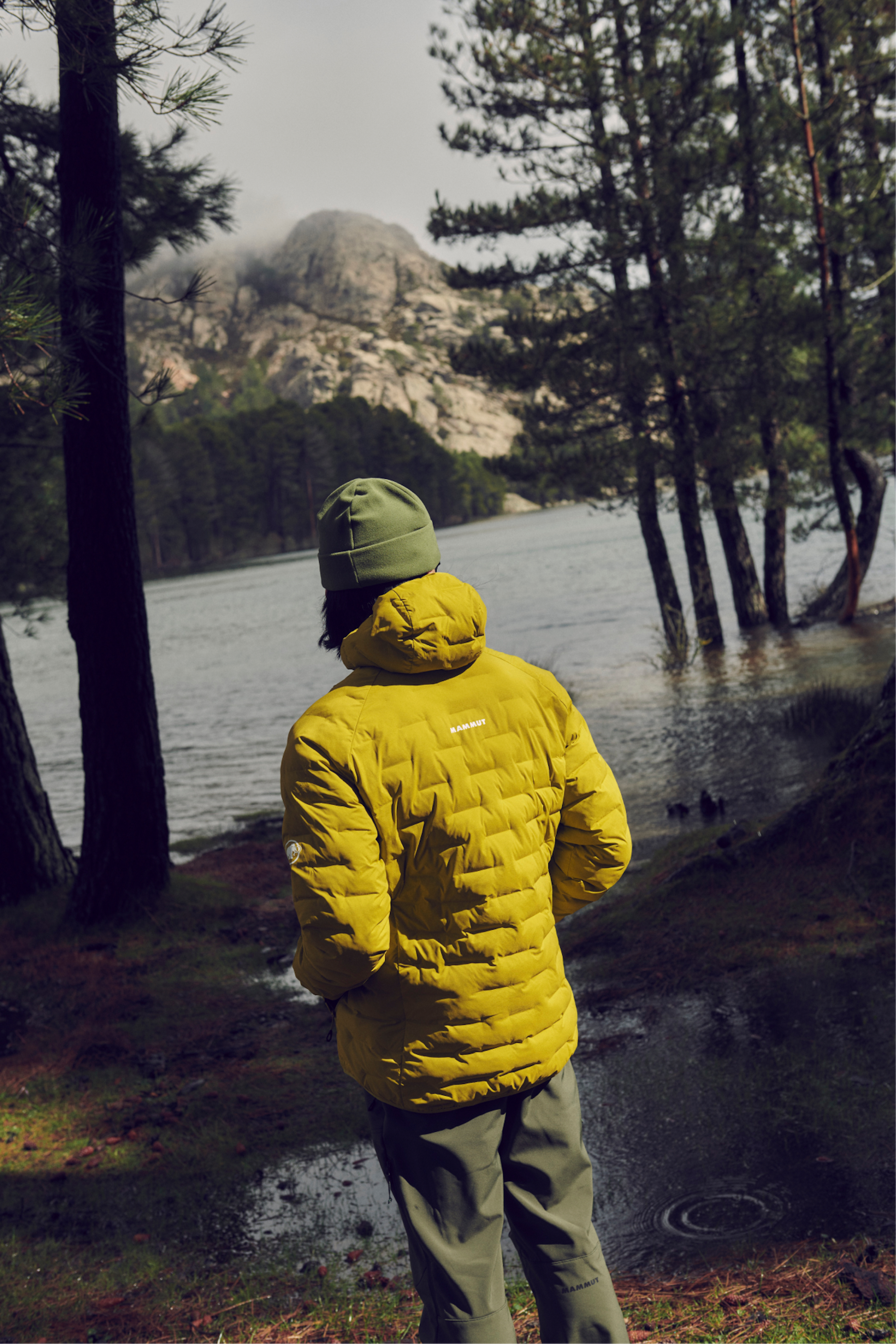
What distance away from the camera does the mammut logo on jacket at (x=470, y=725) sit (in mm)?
1999

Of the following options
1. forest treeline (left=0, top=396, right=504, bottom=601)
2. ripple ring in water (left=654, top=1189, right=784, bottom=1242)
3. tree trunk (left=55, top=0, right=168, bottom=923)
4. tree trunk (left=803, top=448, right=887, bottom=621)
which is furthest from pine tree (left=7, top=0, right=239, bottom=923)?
forest treeline (left=0, top=396, right=504, bottom=601)

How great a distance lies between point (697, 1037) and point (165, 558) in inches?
3652

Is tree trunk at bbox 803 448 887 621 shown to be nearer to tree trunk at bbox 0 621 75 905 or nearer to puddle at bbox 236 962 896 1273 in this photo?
tree trunk at bbox 0 621 75 905

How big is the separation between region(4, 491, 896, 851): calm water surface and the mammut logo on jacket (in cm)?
580

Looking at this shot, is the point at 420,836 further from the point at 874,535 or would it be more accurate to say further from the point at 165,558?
the point at 165,558

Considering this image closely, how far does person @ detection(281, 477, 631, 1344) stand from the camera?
1.90 metres

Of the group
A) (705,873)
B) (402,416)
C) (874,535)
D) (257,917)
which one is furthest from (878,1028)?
(402,416)

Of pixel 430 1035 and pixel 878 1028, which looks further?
pixel 878 1028

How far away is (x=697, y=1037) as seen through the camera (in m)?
4.04

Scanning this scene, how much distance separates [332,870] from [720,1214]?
6.27 feet

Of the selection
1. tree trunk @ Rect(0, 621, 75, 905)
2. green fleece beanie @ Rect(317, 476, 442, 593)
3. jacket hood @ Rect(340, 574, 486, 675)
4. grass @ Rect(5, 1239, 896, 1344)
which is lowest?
grass @ Rect(5, 1239, 896, 1344)

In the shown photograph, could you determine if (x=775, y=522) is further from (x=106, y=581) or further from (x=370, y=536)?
(x=370, y=536)

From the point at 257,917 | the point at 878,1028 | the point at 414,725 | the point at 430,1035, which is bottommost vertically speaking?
the point at 257,917

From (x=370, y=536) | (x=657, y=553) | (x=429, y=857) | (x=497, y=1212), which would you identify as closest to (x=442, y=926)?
(x=429, y=857)
